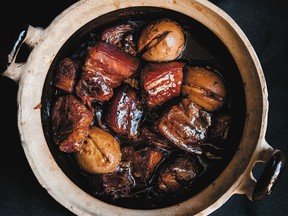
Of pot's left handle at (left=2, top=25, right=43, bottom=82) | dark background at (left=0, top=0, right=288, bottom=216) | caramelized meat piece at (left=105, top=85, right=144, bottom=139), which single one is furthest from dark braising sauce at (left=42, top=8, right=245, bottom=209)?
dark background at (left=0, top=0, right=288, bottom=216)

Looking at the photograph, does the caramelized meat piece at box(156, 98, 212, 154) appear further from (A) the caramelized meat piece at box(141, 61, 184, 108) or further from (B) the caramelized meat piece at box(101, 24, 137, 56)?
(B) the caramelized meat piece at box(101, 24, 137, 56)

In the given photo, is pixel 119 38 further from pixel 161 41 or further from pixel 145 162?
pixel 145 162

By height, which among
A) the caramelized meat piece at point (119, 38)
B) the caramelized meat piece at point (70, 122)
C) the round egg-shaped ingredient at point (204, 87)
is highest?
the caramelized meat piece at point (119, 38)

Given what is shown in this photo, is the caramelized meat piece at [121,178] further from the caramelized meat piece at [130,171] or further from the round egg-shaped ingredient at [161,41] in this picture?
the round egg-shaped ingredient at [161,41]

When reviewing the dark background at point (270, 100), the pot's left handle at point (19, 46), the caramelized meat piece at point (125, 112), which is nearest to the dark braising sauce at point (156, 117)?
the caramelized meat piece at point (125, 112)

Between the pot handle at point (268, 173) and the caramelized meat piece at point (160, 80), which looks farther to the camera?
the caramelized meat piece at point (160, 80)

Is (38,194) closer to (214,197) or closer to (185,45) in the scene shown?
(214,197)

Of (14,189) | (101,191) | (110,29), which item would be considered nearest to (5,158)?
(14,189)
